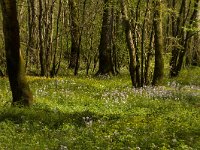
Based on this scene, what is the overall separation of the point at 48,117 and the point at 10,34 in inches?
104

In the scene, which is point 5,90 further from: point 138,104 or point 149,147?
point 149,147

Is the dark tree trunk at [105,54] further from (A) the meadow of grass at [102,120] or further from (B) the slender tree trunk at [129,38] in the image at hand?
(A) the meadow of grass at [102,120]

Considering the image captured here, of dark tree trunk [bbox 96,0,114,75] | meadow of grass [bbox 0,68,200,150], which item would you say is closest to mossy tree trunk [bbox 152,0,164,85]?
meadow of grass [bbox 0,68,200,150]

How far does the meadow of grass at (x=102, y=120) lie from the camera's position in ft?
29.8

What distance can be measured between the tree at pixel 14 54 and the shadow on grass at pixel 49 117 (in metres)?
0.55

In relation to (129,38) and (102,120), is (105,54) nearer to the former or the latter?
(129,38)

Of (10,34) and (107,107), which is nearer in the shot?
(10,34)

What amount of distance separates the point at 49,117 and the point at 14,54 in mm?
2203

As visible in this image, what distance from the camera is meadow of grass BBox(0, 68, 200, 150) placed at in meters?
9.08

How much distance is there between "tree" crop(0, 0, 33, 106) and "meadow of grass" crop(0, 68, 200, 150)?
48cm

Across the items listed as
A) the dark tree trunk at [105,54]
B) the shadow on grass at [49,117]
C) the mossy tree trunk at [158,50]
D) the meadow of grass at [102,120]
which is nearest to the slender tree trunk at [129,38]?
the mossy tree trunk at [158,50]

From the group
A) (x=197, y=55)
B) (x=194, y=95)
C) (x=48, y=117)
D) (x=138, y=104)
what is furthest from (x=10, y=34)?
(x=197, y=55)

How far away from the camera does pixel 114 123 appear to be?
1116cm

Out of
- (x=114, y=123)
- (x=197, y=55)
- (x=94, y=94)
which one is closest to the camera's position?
(x=114, y=123)
